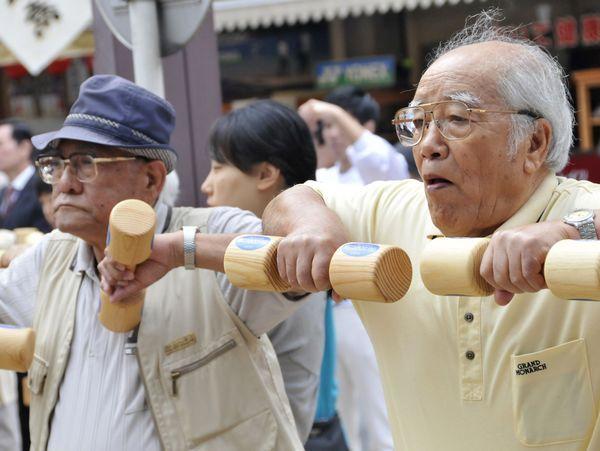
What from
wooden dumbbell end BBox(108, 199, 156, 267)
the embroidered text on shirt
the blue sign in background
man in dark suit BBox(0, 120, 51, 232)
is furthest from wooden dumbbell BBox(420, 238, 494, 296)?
the blue sign in background

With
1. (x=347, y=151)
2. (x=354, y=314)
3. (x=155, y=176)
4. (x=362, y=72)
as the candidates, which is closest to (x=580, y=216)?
(x=155, y=176)

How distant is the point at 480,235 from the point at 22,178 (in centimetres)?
673

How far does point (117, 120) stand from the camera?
282cm

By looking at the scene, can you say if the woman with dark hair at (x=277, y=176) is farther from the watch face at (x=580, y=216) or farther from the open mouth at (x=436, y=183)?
the watch face at (x=580, y=216)

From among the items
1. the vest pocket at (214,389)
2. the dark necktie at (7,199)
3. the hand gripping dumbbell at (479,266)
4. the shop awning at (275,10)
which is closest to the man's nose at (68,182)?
the vest pocket at (214,389)

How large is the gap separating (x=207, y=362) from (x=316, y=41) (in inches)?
401

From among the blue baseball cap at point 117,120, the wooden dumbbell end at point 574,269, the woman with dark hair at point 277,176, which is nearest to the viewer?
the wooden dumbbell end at point 574,269

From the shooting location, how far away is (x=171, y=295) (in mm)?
2803

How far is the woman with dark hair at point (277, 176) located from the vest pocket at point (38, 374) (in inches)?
36.6

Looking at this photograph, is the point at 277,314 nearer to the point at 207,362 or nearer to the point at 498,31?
the point at 207,362

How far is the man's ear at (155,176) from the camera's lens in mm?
2922

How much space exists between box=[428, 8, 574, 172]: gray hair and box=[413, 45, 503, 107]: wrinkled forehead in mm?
20

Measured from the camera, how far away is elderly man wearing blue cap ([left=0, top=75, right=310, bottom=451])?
2.71 metres

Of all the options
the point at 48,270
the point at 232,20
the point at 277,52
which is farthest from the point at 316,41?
the point at 48,270
